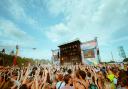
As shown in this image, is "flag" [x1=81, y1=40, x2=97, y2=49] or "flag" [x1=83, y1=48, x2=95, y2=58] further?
"flag" [x1=81, y1=40, x2=97, y2=49]

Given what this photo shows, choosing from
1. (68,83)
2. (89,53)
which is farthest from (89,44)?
(68,83)

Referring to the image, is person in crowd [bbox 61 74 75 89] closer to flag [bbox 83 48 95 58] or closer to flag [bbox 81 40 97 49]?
flag [bbox 83 48 95 58]

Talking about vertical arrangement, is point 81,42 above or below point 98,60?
above

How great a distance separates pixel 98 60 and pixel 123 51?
1939 inches

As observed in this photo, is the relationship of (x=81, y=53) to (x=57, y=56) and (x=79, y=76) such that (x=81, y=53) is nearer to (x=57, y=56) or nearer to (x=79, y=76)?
(x=57, y=56)

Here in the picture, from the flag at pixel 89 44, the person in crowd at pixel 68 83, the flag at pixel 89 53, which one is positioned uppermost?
the flag at pixel 89 44

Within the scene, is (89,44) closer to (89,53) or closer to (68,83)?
(89,53)

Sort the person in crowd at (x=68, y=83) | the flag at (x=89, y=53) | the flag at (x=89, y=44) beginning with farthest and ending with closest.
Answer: the flag at (x=89, y=44) < the flag at (x=89, y=53) < the person in crowd at (x=68, y=83)

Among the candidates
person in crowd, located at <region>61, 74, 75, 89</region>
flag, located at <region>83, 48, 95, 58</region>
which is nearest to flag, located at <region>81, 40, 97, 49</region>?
Answer: flag, located at <region>83, 48, 95, 58</region>

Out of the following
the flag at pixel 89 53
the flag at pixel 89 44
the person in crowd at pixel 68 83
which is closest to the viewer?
the person in crowd at pixel 68 83

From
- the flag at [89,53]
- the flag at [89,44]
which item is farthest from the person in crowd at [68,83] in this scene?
the flag at [89,44]

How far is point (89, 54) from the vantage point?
30.0 m

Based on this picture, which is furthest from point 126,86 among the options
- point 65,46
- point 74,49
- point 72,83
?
point 65,46

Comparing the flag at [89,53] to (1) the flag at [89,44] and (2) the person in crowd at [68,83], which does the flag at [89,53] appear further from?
(2) the person in crowd at [68,83]
